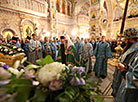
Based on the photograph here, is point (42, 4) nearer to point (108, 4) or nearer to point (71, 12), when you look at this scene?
point (71, 12)

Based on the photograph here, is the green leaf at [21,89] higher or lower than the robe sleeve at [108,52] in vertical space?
higher

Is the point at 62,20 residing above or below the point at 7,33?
above

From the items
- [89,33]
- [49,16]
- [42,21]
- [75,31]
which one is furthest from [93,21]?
[42,21]

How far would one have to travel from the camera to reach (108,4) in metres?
16.3

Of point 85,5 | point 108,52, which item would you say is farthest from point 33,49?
point 85,5

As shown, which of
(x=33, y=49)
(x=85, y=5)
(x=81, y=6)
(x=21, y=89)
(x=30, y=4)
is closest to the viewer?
(x=21, y=89)

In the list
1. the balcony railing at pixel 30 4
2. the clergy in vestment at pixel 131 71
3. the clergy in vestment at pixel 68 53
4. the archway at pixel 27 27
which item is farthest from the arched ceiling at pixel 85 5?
the clergy in vestment at pixel 131 71

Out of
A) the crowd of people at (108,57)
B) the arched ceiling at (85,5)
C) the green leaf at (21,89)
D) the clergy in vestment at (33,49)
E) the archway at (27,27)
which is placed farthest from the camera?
the arched ceiling at (85,5)

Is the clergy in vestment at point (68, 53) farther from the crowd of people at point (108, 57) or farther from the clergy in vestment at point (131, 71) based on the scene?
the clergy in vestment at point (131, 71)

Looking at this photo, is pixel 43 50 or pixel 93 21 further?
pixel 93 21

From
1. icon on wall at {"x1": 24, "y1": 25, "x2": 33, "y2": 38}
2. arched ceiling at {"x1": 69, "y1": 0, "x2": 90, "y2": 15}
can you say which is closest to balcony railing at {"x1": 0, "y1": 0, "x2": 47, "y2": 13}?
icon on wall at {"x1": 24, "y1": 25, "x2": 33, "y2": 38}

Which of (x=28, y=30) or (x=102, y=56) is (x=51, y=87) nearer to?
(x=102, y=56)

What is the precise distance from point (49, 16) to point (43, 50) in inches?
339

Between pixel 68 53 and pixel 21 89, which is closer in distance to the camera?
pixel 21 89
